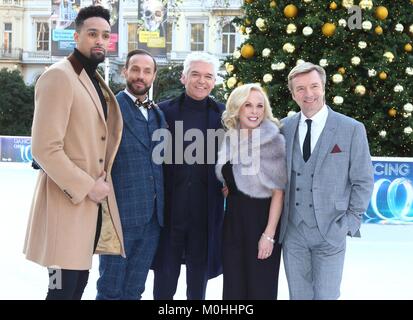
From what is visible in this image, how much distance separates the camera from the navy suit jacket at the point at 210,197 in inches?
131

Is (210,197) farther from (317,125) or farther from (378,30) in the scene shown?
(378,30)

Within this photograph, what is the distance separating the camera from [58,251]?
2705mm

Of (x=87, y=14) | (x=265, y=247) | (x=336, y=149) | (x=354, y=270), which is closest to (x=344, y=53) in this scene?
(x=354, y=270)

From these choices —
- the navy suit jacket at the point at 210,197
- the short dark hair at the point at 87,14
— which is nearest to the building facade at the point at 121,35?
the navy suit jacket at the point at 210,197

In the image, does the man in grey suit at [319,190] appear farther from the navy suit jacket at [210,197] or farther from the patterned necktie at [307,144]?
the navy suit jacket at [210,197]

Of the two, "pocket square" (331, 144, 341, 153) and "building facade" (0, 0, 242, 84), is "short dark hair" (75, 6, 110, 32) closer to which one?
"pocket square" (331, 144, 341, 153)

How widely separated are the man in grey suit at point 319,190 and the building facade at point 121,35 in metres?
29.4

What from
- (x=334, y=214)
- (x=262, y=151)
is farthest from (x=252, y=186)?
(x=334, y=214)

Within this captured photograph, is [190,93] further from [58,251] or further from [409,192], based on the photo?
[409,192]

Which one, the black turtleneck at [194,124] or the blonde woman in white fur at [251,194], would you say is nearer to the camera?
the blonde woman in white fur at [251,194]

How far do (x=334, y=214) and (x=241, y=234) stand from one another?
0.53 m

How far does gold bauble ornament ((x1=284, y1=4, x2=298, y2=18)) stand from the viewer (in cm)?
610

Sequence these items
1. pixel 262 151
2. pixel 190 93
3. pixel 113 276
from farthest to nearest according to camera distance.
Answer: pixel 190 93 < pixel 113 276 < pixel 262 151

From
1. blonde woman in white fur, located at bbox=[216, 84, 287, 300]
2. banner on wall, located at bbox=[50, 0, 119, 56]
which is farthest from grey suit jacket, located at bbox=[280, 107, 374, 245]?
banner on wall, located at bbox=[50, 0, 119, 56]
